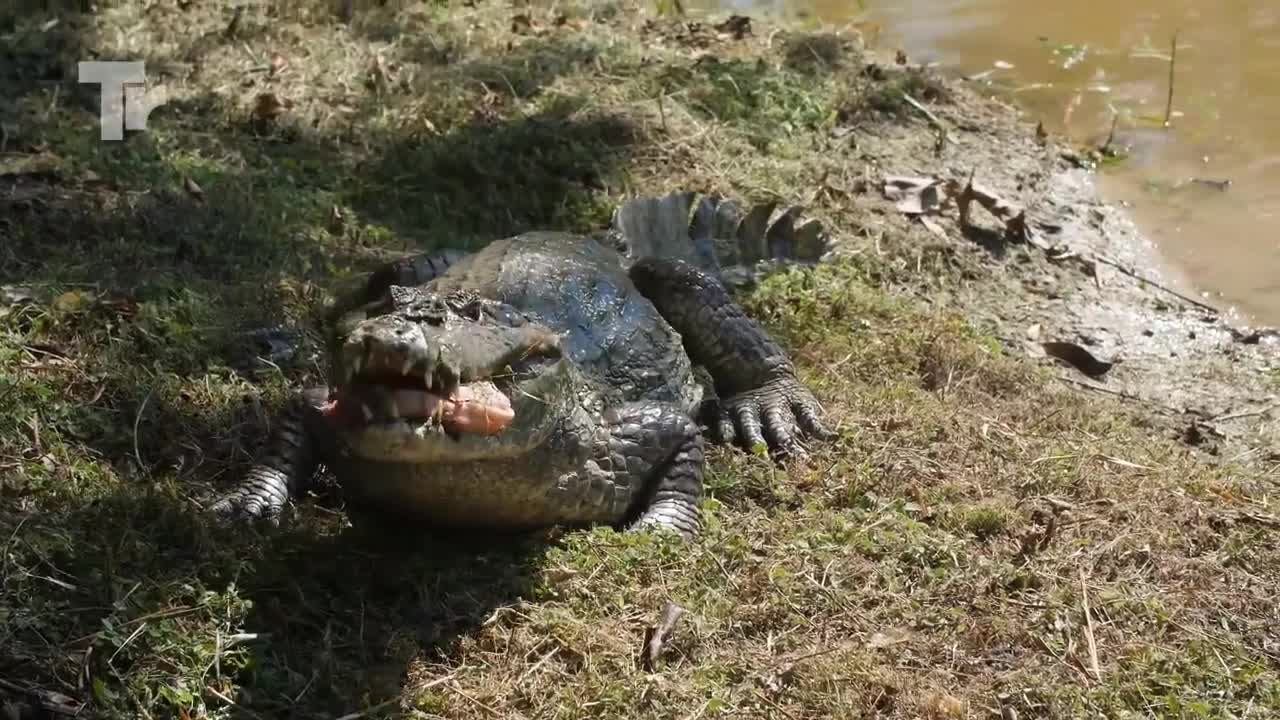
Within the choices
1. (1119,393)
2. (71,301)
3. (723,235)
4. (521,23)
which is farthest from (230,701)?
(521,23)

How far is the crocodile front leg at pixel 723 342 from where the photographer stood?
17.6 ft

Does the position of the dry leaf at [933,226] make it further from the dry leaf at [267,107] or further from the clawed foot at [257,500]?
the clawed foot at [257,500]

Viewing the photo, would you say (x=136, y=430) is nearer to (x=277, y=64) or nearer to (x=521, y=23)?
(x=277, y=64)

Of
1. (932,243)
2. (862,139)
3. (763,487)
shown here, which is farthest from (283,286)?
(862,139)

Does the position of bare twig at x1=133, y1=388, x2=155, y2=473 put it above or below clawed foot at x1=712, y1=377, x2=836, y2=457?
above

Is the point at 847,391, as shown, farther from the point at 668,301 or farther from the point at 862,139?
the point at 862,139

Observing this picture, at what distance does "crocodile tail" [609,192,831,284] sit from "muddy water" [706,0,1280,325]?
2.17 m

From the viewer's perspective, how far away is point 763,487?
184 inches

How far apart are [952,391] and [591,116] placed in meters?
2.96

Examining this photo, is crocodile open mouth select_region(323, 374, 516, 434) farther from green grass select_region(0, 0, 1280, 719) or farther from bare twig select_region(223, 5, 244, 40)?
bare twig select_region(223, 5, 244, 40)

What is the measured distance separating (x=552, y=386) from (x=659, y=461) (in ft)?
2.24

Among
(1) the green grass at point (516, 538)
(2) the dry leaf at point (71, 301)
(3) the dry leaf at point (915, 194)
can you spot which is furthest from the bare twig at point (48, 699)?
(3) the dry leaf at point (915, 194)

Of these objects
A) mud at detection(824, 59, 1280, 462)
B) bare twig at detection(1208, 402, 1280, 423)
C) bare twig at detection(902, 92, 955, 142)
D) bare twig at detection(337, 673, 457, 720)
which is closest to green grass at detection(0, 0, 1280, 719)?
bare twig at detection(337, 673, 457, 720)

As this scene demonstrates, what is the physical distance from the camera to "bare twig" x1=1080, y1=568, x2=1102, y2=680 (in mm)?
3619
